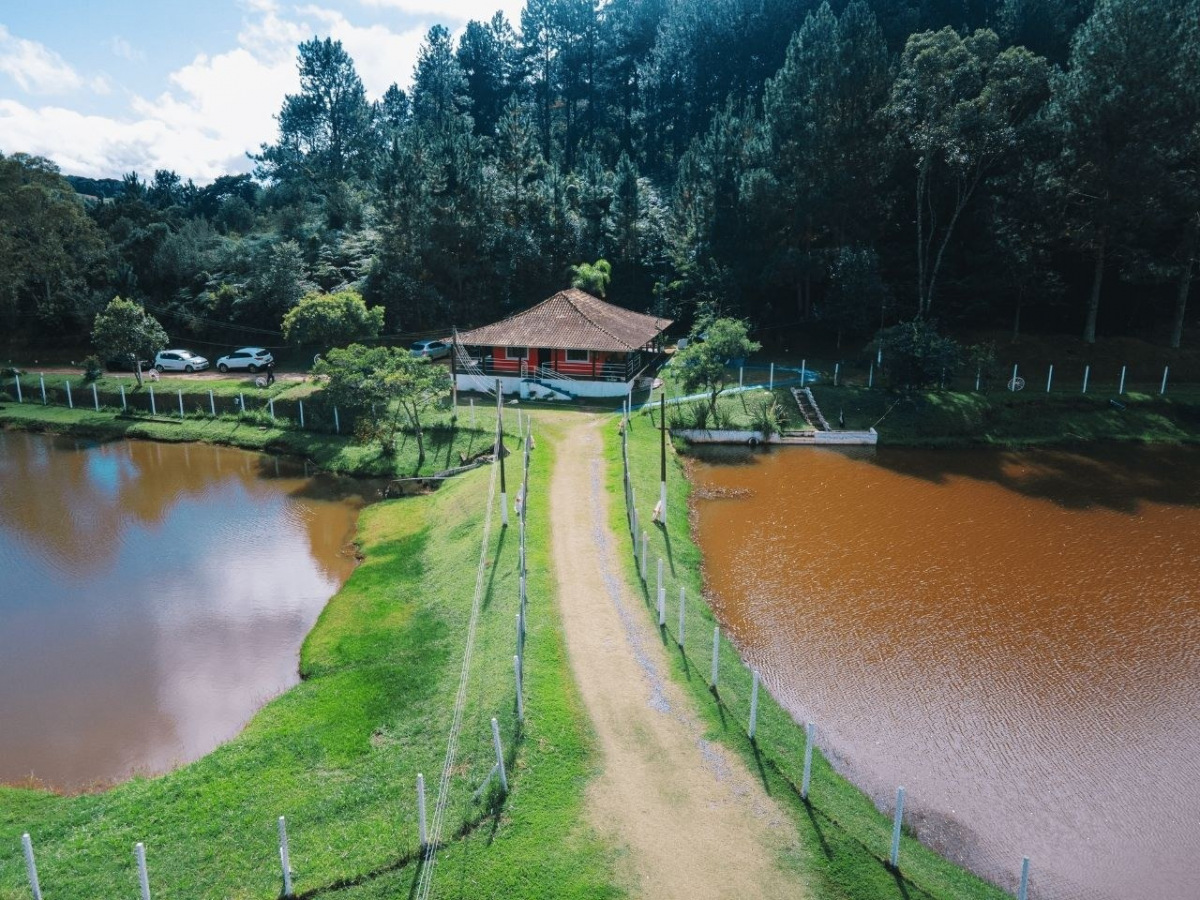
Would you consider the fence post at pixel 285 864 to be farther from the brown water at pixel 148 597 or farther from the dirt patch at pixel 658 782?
the brown water at pixel 148 597

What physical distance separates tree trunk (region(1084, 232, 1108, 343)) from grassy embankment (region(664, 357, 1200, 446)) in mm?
6662

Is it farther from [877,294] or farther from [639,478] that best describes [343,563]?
[877,294]

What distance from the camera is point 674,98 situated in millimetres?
72500

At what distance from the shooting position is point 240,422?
1534 inches

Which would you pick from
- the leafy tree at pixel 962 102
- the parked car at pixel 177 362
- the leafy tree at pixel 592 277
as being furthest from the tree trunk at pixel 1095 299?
the parked car at pixel 177 362

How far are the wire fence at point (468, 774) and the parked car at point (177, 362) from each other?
35185mm

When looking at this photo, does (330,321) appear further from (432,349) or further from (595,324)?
(595,324)

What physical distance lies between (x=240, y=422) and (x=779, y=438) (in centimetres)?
2619

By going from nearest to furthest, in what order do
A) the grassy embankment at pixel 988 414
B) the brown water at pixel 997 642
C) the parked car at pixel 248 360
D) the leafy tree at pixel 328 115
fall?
the brown water at pixel 997 642
the grassy embankment at pixel 988 414
the parked car at pixel 248 360
the leafy tree at pixel 328 115

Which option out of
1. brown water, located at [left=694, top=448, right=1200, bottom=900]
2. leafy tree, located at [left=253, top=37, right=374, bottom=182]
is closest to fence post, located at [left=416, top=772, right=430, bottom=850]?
brown water, located at [left=694, top=448, right=1200, bottom=900]

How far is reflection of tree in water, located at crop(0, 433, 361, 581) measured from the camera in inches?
1040

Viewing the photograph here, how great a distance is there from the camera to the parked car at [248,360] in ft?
153

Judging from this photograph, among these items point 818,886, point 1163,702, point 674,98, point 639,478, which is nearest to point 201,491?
point 639,478

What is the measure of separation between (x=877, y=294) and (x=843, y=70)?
41.8ft
